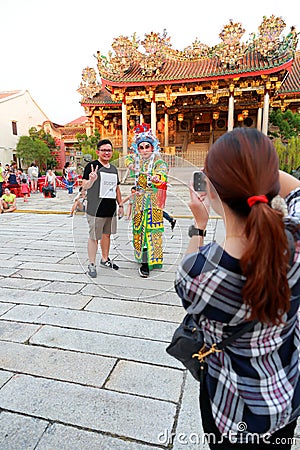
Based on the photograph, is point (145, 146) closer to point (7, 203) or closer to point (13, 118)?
point (7, 203)

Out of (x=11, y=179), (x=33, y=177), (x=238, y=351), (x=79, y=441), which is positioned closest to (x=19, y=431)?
(x=79, y=441)

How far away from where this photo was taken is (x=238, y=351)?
0.74 metres

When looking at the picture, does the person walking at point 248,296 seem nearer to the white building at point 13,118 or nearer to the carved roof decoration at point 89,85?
the carved roof decoration at point 89,85

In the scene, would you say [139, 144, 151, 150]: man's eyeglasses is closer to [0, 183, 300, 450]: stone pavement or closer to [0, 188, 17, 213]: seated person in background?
[0, 183, 300, 450]: stone pavement

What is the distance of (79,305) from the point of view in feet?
8.38

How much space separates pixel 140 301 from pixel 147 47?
51.6 feet

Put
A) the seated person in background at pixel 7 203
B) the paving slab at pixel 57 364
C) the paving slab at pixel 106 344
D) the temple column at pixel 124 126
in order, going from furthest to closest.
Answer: the temple column at pixel 124 126, the seated person in background at pixel 7 203, the paving slab at pixel 106 344, the paving slab at pixel 57 364

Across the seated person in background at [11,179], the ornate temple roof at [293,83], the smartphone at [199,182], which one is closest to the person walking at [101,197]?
the smartphone at [199,182]

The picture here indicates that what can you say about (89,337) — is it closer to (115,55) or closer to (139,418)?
(139,418)

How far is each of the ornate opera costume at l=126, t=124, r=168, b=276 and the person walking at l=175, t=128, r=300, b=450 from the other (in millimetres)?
2014

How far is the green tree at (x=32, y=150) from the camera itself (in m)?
20.4

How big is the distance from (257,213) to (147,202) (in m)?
2.53

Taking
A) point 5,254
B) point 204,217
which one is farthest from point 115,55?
point 204,217

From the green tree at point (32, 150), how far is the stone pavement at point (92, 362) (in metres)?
19.0
